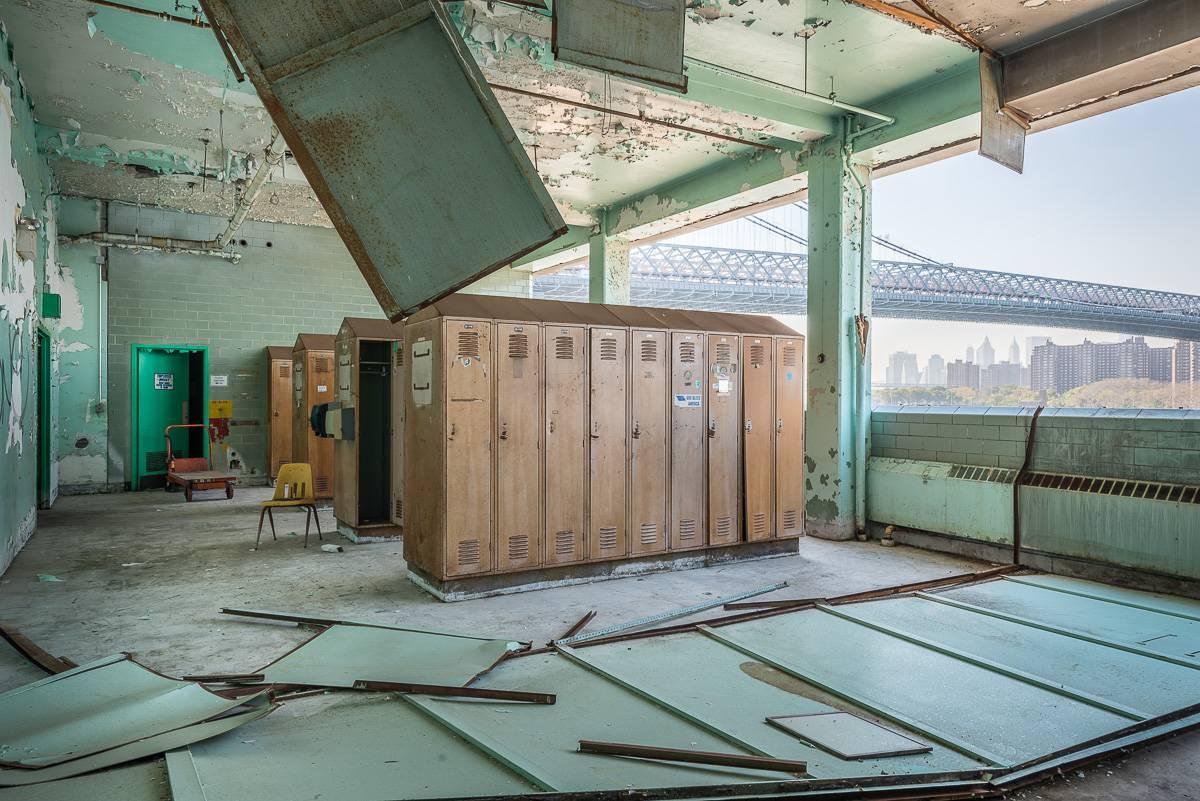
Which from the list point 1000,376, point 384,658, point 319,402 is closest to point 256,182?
point 319,402

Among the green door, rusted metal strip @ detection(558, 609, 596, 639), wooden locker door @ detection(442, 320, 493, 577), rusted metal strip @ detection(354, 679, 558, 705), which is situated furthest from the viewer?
the green door

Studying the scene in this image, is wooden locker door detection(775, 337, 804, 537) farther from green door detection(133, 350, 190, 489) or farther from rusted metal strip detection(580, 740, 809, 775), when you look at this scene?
green door detection(133, 350, 190, 489)

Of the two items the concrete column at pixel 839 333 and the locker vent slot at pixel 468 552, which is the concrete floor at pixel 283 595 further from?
the concrete column at pixel 839 333

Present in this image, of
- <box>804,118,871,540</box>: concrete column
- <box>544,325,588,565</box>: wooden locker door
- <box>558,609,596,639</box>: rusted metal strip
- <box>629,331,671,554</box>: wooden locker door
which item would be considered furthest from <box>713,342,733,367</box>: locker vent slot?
<box>558,609,596,639</box>: rusted metal strip

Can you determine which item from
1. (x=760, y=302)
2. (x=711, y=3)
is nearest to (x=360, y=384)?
(x=711, y=3)

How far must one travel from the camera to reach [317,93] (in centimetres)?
190

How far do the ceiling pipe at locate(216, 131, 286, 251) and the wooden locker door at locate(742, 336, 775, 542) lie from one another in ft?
14.7

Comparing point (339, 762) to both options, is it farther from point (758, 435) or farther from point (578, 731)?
point (758, 435)

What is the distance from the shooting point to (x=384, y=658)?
3271 millimetres

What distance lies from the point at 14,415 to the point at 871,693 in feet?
20.4

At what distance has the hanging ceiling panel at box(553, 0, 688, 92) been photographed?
2369 mm

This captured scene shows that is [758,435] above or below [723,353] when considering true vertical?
below

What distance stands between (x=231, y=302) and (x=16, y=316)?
17.3 ft

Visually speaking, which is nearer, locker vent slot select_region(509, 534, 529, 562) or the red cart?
locker vent slot select_region(509, 534, 529, 562)
